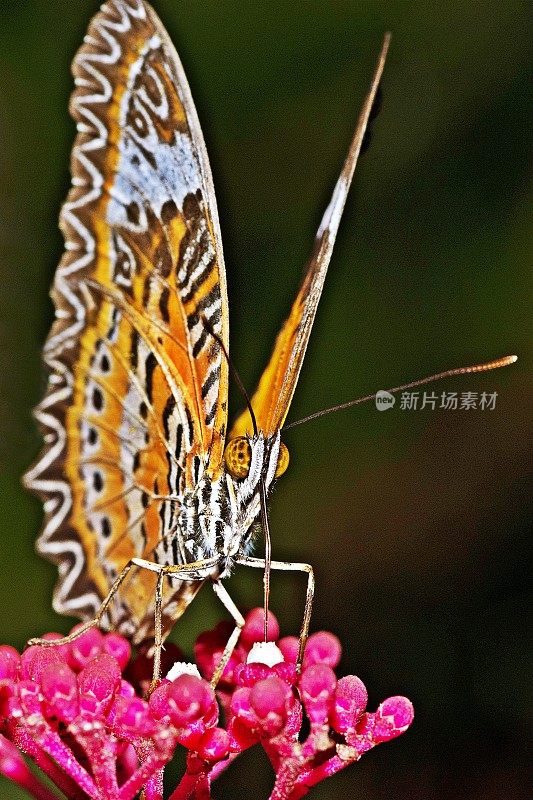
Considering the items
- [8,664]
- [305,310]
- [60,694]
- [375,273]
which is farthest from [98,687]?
[375,273]

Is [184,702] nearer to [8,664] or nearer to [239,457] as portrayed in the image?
[8,664]

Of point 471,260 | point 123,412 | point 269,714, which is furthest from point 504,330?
point 269,714

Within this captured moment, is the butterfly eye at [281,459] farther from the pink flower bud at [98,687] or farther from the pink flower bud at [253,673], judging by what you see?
the pink flower bud at [98,687]

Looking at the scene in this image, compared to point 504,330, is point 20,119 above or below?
above

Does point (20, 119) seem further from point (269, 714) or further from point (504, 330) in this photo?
point (269, 714)

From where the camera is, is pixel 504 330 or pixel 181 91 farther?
pixel 504 330

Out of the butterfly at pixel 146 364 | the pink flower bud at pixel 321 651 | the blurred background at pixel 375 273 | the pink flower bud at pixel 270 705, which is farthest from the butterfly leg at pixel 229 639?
the blurred background at pixel 375 273
